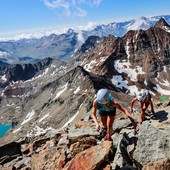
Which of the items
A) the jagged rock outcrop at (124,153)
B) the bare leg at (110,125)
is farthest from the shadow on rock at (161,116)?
the bare leg at (110,125)

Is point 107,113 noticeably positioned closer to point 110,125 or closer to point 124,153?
point 110,125

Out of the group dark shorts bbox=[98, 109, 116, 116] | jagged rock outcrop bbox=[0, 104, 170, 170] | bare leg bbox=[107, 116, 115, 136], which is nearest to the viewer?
jagged rock outcrop bbox=[0, 104, 170, 170]

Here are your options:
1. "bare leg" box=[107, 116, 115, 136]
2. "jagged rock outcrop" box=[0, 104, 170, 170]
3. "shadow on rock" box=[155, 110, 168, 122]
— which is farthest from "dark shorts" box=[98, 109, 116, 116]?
"shadow on rock" box=[155, 110, 168, 122]

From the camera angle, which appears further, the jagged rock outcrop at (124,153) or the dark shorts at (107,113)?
the dark shorts at (107,113)

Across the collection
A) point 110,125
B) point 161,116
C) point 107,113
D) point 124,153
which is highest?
point 107,113

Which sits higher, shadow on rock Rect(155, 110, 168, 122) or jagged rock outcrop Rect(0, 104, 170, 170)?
shadow on rock Rect(155, 110, 168, 122)

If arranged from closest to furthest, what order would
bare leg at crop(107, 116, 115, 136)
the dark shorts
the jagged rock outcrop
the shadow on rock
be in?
1. the jagged rock outcrop
2. bare leg at crop(107, 116, 115, 136)
3. the dark shorts
4. the shadow on rock

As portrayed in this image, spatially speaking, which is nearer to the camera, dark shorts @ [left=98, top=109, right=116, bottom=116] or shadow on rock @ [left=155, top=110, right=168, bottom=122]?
dark shorts @ [left=98, top=109, right=116, bottom=116]

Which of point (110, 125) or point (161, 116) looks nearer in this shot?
point (110, 125)

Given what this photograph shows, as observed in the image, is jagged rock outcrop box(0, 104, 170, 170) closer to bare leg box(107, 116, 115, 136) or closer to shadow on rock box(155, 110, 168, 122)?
bare leg box(107, 116, 115, 136)

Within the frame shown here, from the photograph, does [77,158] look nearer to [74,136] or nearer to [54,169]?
[54,169]

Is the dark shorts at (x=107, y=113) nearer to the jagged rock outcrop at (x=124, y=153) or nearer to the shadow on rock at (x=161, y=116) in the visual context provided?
the jagged rock outcrop at (x=124, y=153)

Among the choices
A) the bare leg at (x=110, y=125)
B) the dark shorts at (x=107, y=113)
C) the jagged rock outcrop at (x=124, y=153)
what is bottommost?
the jagged rock outcrop at (x=124, y=153)

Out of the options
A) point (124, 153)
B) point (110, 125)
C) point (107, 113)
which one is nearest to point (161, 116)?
point (107, 113)
